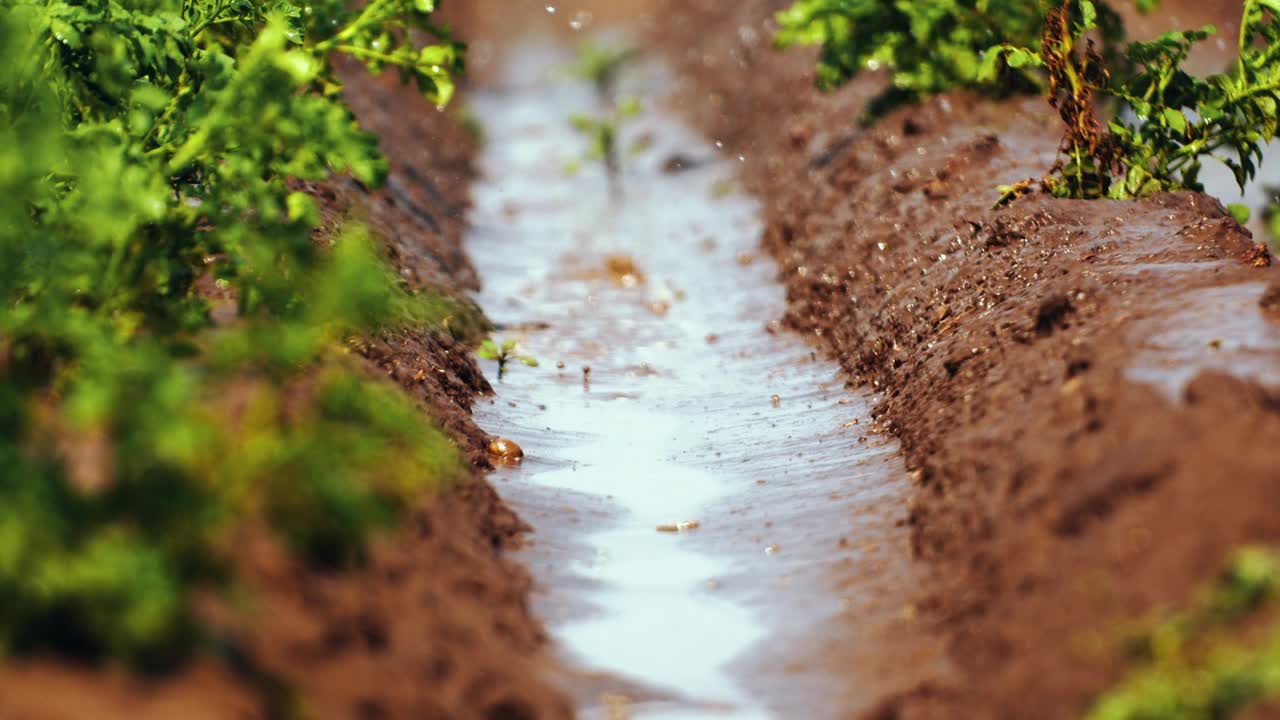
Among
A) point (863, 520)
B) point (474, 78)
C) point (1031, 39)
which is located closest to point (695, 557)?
point (863, 520)

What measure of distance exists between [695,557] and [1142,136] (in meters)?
4.05

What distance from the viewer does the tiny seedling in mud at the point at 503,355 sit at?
888 cm

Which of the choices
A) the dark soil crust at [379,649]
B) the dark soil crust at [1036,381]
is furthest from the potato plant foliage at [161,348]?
the dark soil crust at [1036,381]

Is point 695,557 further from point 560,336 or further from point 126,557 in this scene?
point 560,336

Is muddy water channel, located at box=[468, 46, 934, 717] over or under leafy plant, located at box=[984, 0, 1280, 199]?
under

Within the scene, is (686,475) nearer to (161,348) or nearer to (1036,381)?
(1036,381)

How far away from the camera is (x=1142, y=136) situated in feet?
26.8

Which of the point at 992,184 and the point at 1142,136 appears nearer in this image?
the point at 1142,136

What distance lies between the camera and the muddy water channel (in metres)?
4.89

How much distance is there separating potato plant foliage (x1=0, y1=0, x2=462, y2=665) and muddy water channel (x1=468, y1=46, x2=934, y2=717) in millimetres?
906

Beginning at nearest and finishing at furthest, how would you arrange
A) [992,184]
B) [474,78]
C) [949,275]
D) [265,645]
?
[265,645]
[949,275]
[992,184]
[474,78]

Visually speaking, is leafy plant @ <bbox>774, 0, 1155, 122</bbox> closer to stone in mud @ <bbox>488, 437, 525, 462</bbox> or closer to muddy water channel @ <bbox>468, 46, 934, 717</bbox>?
muddy water channel @ <bbox>468, 46, 934, 717</bbox>

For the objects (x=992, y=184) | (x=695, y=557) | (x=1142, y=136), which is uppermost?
(x=1142, y=136)

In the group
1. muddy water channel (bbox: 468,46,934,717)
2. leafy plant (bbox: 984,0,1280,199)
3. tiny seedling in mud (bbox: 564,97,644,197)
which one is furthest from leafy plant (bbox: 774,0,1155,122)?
tiny seedling in mud (bbox: 564,97,644,197)
